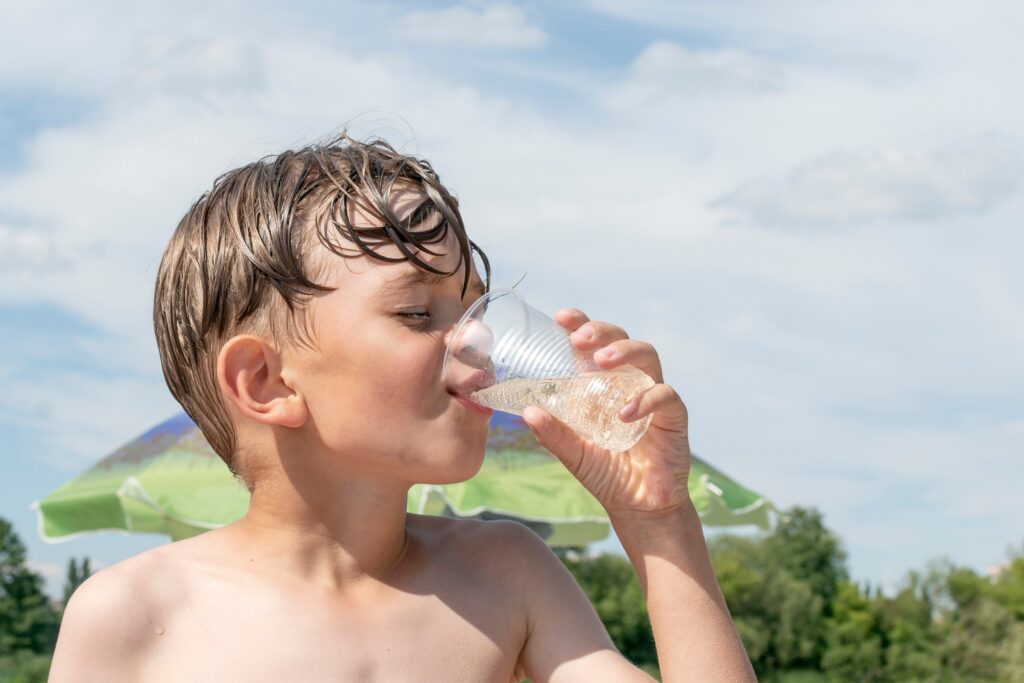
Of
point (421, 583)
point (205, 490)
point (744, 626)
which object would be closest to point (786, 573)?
point (744, 626)

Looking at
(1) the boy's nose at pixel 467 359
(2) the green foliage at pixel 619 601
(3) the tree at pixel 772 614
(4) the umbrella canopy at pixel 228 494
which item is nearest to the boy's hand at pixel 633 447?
(1) the boy's nose at pixel 467 359

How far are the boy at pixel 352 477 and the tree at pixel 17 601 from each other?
1054cm

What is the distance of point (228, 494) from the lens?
898 cm

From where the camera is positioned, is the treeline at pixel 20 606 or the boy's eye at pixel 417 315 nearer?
the boy's eye at pixel 417 315

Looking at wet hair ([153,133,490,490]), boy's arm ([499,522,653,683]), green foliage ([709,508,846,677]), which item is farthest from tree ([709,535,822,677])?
wet hair ([153,133,490,490])

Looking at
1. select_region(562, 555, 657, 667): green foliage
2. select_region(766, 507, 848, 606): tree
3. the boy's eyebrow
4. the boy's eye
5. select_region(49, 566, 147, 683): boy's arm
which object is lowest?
select_region(562, 555, 657, 667): green foliage

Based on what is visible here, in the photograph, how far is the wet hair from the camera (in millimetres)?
1917

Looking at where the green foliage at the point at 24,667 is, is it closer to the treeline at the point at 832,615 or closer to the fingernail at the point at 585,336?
the treeline at the point at 832,615

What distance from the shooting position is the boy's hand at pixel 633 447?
189 centimetres

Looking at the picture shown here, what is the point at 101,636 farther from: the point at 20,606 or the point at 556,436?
the point at 20,606

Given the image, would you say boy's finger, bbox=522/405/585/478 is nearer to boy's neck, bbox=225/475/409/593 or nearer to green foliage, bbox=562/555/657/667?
boy's neck, bbox=225/475/409/593

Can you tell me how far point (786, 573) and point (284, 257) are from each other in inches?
460

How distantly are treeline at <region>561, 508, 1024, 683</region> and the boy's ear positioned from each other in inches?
409

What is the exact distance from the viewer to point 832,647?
490 inches
